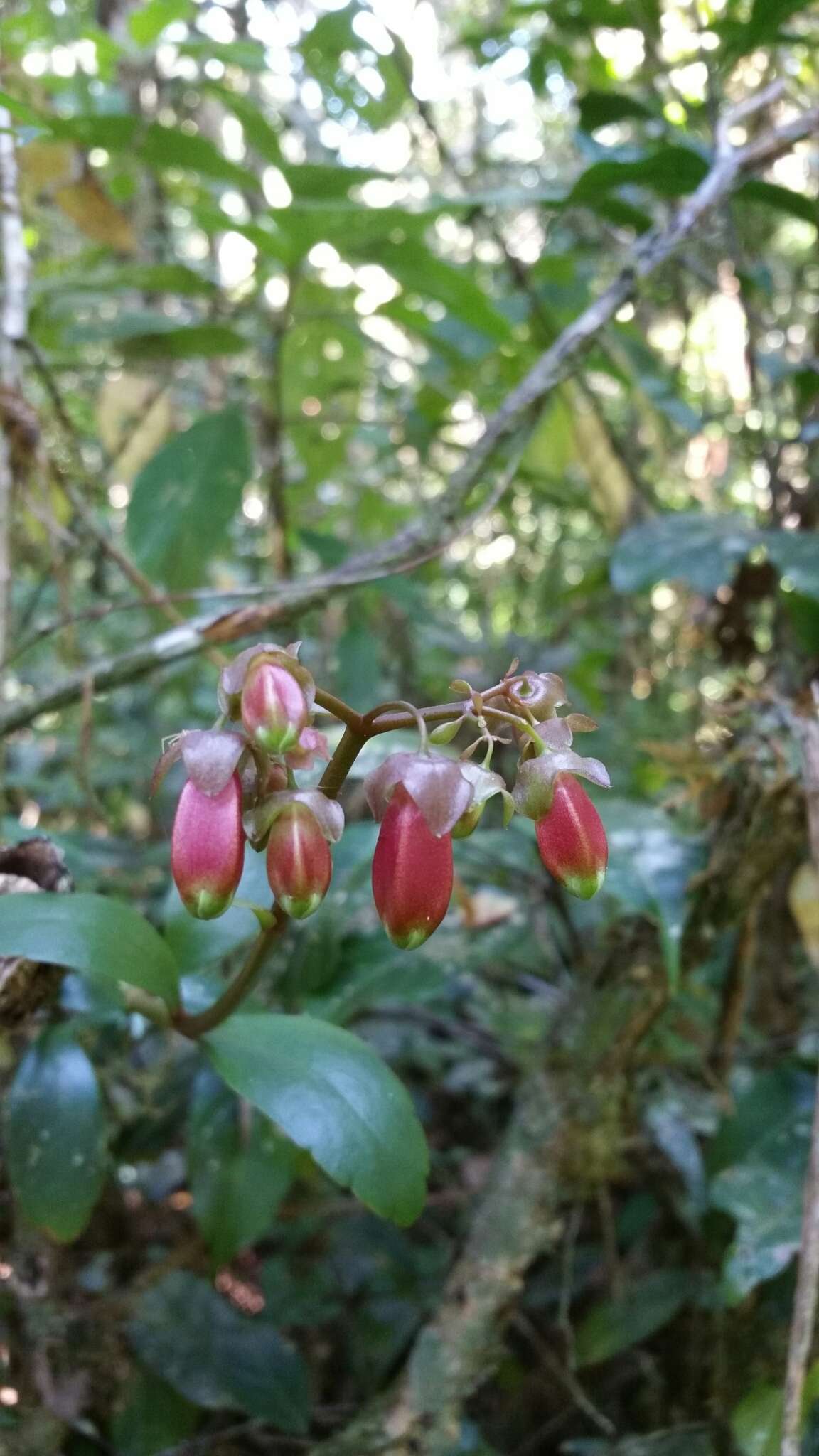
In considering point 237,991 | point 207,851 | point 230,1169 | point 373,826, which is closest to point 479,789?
point 207,851

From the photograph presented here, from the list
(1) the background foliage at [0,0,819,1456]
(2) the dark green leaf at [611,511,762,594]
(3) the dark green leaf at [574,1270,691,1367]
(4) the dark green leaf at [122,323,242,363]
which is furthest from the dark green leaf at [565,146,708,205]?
(3) the dark green leaf at [574,1270,691,1367]

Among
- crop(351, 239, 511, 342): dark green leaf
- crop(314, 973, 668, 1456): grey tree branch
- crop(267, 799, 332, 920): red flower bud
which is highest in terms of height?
crop(351, 239, 511, 342): dark green leaf

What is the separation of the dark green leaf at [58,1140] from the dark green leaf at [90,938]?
159 millimetres

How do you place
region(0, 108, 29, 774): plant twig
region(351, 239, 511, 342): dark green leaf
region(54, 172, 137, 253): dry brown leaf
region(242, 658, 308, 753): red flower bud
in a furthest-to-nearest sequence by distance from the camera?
1. region(54, 172, 137, 253): dry brown leaf
2. region(351, 239, 511, 342): dark green leaf
3. region(0, 108, 29, 774): plant twig
4. region(242, 658, 308, 753): red flower bud

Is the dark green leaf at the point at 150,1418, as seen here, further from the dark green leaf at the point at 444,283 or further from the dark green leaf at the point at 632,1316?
the dark green leaf at the point at 444,283

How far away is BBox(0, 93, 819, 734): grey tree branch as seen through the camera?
929 mm

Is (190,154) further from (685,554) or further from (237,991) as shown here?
(237,991)

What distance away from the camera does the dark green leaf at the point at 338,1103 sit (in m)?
0.56

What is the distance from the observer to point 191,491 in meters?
1.33

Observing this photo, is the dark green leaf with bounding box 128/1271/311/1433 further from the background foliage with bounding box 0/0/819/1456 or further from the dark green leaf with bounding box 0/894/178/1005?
the dark green leaf with bounding box 0/894/178/1005

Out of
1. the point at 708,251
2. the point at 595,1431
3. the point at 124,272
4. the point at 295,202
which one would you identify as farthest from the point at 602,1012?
the point at 708,251

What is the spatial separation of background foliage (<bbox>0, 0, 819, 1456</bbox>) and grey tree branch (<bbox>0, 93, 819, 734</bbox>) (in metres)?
0.02

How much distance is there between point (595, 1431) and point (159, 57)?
7.52 feet

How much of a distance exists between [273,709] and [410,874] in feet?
0.33
